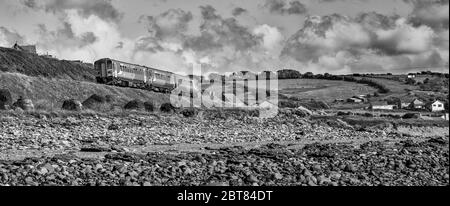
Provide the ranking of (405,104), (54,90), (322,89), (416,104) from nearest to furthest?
(54,90)
(416,104)
(405,104)
(322,89)

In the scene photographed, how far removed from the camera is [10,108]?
30141 millimetres

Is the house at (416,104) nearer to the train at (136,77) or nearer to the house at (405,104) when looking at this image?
the house at (405,104)

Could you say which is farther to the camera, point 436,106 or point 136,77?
point 436,106

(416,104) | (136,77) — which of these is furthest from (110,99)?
(416,104)

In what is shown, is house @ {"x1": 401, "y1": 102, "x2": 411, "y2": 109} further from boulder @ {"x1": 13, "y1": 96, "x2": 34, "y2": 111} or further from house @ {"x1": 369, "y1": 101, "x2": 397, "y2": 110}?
boulder @ {"x1": 13, "y1": 96, "x2": 34, "y2": 111}

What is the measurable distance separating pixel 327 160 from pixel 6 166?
31.9 feet

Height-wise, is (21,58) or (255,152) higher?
(21,58)

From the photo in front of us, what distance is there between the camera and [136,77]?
2084 inches

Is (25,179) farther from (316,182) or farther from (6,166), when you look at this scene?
(316,182)

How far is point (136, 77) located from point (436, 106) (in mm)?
48282

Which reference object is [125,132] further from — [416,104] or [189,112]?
[416,104]

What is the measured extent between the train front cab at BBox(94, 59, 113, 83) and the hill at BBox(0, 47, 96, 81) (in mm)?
4327
